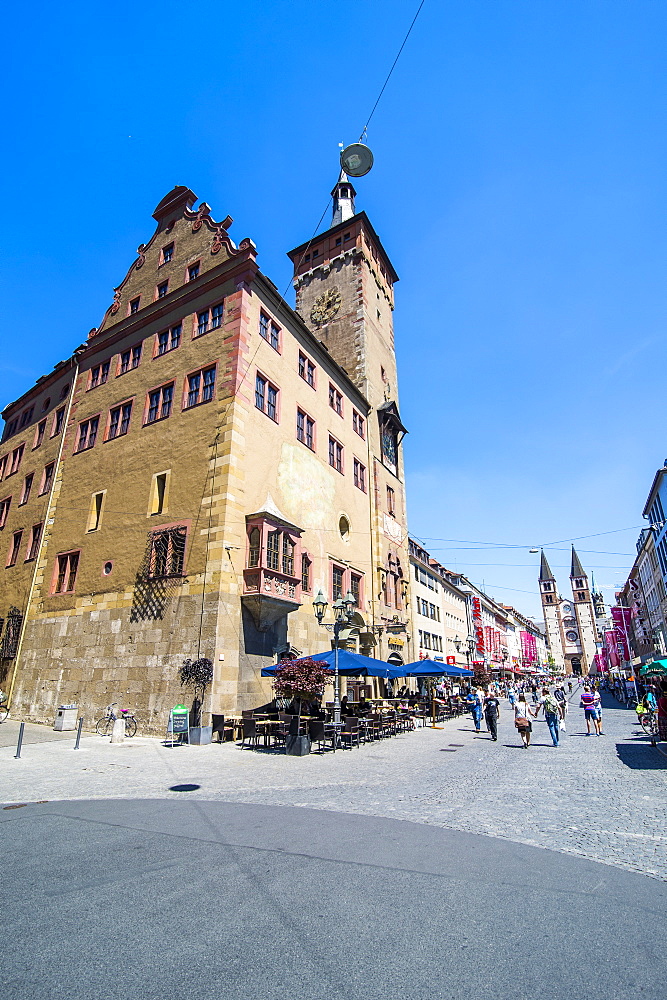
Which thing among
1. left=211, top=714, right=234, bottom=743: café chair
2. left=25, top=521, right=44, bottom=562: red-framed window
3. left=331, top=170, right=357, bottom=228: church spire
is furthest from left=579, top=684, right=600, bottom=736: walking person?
left=331, top=170, right=357, bottom=228: church spire

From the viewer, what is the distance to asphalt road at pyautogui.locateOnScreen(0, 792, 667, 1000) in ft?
10.8

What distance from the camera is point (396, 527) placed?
118ft

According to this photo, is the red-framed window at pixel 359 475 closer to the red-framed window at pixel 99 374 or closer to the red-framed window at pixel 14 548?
the red-framed window at pixel 99 374

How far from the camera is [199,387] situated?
22578 millimetres

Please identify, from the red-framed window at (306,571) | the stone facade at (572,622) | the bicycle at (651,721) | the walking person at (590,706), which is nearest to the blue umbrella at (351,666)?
the red-framed window at (306,571)

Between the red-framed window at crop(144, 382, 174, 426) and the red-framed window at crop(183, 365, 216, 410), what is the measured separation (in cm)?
108

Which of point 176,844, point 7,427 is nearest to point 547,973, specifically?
point 176,844

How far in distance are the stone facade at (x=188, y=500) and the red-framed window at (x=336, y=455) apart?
13 centimetres

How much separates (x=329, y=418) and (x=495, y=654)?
6694 centimetres

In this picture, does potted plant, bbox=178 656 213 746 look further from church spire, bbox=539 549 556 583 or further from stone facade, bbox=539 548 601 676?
→ church spire, bbox=539 549 556 583

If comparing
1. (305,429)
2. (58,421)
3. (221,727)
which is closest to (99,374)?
(58,421)

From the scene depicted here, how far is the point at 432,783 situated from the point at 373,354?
105 ft

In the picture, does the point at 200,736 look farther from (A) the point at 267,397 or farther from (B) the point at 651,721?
(B) the point at 651,721

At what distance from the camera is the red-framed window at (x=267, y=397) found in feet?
74.7
